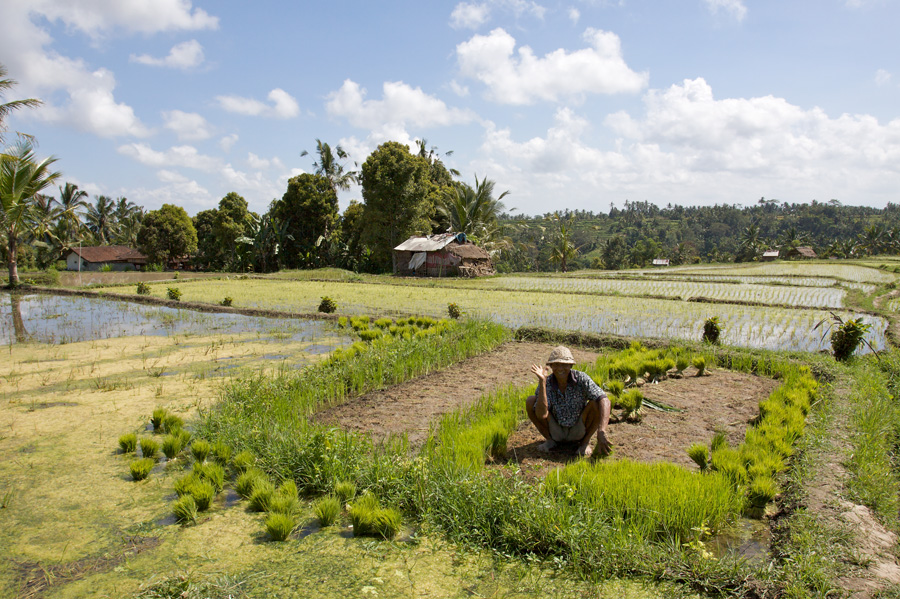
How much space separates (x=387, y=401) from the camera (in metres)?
5.30

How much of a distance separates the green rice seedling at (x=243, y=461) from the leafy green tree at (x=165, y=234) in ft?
114

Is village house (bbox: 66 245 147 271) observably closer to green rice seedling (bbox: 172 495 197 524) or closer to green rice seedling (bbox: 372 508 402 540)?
green rice seedling (bbox: 172 495 197 524)

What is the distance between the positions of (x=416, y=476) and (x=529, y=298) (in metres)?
11.9

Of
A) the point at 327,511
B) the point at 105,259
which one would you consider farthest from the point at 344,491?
the point at 105,259

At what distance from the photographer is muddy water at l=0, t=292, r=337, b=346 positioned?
931 cm

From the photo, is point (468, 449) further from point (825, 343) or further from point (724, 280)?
point (724, 280)

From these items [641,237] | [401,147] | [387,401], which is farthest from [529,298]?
[641,237]

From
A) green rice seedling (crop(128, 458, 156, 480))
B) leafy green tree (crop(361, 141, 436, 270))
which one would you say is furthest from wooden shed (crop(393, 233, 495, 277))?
green rice seedling (crop(128, 458, 156, 480))

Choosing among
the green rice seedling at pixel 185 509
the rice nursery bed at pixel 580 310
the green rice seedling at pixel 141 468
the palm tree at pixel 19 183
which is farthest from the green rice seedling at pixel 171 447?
the palm tree at pixel 19 183

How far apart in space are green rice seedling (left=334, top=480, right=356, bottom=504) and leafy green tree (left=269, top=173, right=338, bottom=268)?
27665mm

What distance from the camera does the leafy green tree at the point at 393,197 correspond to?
2634 cm

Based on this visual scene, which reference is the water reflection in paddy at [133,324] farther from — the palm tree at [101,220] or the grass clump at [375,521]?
the palm tree at [101,220]

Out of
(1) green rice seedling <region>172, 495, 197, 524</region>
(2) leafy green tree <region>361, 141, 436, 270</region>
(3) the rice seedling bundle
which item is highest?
(2) leafy green tree <region>361, 141, 436, 270</region>

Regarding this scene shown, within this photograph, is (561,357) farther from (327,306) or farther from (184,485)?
(327,306)
